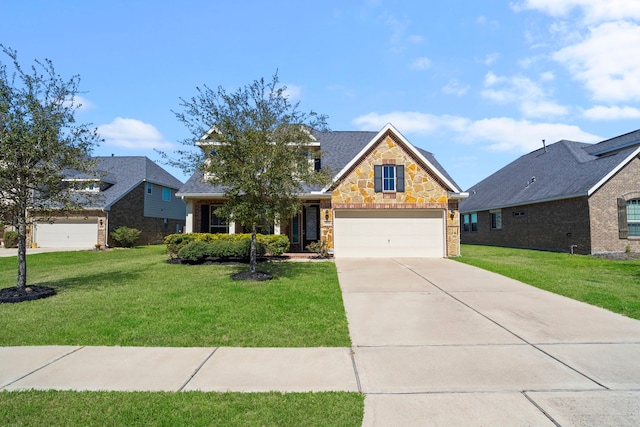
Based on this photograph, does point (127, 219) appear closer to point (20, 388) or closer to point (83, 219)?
point (83, 219)

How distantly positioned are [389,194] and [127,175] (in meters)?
22.7

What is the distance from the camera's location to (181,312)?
281 inches

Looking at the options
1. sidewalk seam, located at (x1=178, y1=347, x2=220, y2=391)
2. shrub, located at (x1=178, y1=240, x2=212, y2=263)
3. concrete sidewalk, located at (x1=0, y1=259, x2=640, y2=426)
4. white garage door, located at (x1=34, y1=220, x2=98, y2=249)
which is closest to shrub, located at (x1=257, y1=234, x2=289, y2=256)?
shrub, located at (x1=178, y1=240, x2=212, y2=263)

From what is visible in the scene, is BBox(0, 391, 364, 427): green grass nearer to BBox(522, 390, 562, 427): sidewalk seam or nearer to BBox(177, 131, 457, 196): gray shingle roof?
BBox(522, 390, 562, 427): sidewalk seam

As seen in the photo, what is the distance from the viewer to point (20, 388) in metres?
3.98

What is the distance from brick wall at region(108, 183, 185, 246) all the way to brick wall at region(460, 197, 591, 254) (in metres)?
27.4

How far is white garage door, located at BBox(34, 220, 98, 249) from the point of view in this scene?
2614 cm

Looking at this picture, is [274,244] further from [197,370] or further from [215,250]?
[197,370]

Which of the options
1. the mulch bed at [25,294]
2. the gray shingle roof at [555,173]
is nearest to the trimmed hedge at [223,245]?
the mulch bed at [25,294]

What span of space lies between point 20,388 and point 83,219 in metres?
26.1

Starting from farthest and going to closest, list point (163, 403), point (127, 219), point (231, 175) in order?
point (127, 219), point (231, 175), point (163, 403)

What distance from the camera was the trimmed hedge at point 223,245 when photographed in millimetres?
14703

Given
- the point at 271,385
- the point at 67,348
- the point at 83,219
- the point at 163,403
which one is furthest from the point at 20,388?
the point at 83,219

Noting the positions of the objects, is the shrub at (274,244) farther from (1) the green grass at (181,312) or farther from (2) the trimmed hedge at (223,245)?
(1) the green grass at (181,312)
